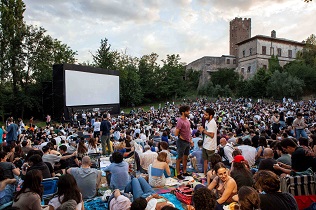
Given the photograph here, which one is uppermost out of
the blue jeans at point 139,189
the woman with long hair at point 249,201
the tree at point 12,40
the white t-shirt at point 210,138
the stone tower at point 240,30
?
the stone tower at point 240,30

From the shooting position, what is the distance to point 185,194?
4559mm

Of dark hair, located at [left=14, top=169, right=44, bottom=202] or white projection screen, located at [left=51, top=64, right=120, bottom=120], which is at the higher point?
white projection screen, located at [left=51, top=64, right=120, bottom=120]

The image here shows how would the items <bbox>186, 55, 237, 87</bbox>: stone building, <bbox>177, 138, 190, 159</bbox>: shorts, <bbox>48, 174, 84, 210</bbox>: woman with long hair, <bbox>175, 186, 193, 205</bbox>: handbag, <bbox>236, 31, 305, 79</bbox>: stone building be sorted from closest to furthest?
<bbox>48, 174, 84, 210</bbox>: woman with long hair < <bbox>175, 186, 193, 205</bbox>: handbag < <bbox>177, 138, 190, 159</bbox>: shorts < <bbox>236, 31, 305, 79</bbox>: stone building < <bbox>186, 55, 237, 87</bbox>: stone building

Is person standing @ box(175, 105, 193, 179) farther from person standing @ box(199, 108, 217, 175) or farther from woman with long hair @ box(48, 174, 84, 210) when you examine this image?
woman with long hair @ box(48, 174, 84, 210)

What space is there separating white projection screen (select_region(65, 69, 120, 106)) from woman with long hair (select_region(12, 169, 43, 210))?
18214 mm

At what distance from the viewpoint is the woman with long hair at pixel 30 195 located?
9.78 feet

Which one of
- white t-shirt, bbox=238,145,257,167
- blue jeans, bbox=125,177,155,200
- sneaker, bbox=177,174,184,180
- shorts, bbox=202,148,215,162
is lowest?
sneaker, bbox=177,174,184,180

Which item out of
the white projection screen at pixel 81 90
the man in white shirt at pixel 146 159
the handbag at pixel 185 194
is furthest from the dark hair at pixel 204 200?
the white projection screen at pixel 81 90

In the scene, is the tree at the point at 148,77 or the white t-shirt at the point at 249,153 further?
the tree at the point at 148,77

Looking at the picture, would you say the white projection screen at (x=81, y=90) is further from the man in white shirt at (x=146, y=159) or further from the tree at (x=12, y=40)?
the man in white shirt at (x=146, y=159)

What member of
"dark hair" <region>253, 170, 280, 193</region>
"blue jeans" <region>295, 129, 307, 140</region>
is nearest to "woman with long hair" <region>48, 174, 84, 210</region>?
"dark hair" <region>253, 170, 280, 193</region>

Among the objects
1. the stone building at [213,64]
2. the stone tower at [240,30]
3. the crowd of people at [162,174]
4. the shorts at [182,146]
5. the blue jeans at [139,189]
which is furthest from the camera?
the stone tower at [240,30]

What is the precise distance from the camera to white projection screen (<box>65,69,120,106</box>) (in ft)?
67.8

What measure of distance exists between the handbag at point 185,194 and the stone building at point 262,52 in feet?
130
